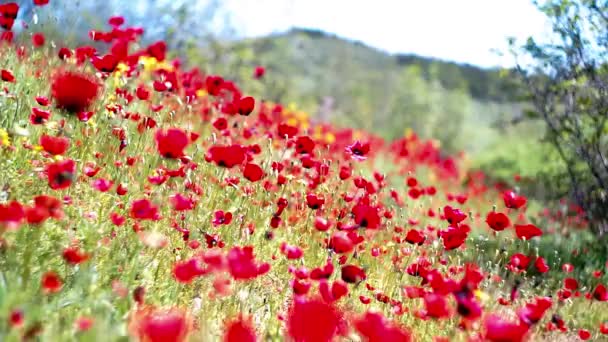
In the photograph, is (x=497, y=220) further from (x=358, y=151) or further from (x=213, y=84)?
(x=213, y=84)

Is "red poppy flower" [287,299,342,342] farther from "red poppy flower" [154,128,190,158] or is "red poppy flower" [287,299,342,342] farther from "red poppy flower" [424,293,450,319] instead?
"red poppy flower" [154,128,190,158]

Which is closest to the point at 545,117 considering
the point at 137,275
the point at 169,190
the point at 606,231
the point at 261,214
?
the point at 606,231

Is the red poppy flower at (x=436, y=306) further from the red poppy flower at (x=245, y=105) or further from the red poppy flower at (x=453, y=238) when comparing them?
the red poppy flower at (x=245, y=105)

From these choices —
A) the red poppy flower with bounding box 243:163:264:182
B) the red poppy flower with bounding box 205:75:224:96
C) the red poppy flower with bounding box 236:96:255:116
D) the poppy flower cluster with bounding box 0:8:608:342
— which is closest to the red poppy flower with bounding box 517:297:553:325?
the poppy flower cluster with bounding box 0:8:608:342

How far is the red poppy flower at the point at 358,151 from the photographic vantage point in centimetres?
297

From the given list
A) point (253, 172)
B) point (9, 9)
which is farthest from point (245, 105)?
point (9, 9)

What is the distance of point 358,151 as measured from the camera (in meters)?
3.05

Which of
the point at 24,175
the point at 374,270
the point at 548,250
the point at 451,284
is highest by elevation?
the point at 451,284

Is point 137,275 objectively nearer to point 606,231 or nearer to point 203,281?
point 203,281

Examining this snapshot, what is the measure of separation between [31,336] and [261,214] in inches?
85.7

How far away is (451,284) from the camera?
179 cm

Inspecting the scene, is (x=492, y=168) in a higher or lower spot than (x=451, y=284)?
lower

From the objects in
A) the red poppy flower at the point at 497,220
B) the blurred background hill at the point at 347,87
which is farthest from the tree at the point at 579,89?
the red poppy flower at the point at 497,220

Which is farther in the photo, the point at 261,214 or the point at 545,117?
the point at 545,117
